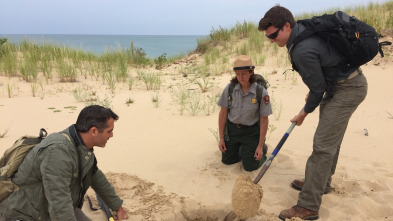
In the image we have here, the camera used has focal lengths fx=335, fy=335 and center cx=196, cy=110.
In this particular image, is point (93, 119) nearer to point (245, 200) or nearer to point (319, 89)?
point (245, 200)

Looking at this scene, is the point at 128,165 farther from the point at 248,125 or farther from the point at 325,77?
the point at 325,77

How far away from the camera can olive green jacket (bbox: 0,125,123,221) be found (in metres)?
2.03

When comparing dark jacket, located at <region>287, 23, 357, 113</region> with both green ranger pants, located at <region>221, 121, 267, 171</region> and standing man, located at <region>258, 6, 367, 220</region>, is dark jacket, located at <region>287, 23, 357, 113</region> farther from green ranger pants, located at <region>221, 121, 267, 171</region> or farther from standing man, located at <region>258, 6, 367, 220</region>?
green ranger pants, located at <region>221, 121, 267, 171</region>

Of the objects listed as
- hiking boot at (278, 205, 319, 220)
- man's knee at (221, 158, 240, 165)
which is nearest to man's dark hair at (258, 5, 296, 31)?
hiking boot at (278, 205, 319, 220)

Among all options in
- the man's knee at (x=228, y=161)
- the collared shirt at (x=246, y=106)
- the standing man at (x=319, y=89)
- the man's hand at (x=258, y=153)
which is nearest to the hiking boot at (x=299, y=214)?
the standing man at (x=319, y=89)

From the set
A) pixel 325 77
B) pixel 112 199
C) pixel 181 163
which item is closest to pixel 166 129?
pixel 181 163

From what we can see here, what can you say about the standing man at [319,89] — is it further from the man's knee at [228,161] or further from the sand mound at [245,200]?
the man's knee at [228,161]

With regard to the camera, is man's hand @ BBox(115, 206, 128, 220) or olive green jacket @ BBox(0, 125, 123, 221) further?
man's hand @ BBox(115, 206, 128, 220)

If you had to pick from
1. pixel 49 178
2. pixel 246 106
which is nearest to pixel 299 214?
pixel 246 106

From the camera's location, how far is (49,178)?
6.62 ft

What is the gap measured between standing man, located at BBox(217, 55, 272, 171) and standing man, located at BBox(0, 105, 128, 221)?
1.61m

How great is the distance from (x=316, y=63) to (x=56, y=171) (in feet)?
6.42

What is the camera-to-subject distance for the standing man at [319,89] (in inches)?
101

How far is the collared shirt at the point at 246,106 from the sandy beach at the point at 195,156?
0.62m
